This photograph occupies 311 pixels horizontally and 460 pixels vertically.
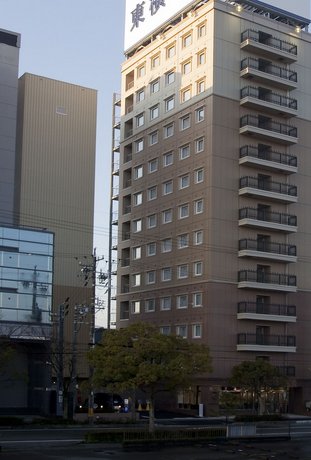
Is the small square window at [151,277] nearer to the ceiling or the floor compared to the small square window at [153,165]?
nearer to the floor

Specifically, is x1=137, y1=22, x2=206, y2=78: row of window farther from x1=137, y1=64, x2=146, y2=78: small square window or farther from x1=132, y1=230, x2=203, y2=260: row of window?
x1=132, y1=230, x2=203, y2=260: row of window

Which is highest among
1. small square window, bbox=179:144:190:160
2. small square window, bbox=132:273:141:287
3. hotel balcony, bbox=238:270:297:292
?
small square window, bbox=179:144:190:160

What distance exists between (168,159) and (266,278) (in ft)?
56.7

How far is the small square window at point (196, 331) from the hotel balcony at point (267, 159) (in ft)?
56.1

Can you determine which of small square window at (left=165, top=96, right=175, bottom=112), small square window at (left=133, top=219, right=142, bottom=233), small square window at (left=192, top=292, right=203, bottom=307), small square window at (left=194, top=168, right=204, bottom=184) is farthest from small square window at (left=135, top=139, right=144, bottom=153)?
small square window at (left=192, top=292, right=203, bottom=307)

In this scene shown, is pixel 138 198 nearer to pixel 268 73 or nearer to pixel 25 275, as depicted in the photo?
pixel 268 73

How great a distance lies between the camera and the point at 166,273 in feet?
269

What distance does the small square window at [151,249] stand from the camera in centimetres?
8414

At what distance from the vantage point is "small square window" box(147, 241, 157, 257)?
84.1m

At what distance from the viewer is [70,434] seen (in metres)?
47.2

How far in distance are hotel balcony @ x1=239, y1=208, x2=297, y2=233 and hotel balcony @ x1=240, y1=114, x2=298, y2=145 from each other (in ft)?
25.2

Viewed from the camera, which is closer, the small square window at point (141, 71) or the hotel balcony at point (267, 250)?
the hotel balcony at point (267, 250)

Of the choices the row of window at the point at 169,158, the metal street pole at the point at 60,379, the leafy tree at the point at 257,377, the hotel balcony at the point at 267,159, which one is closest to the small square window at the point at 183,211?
the row of window at the point at 169,158

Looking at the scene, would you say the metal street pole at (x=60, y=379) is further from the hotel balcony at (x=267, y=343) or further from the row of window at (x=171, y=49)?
the row of window at (x=171, y=49)
